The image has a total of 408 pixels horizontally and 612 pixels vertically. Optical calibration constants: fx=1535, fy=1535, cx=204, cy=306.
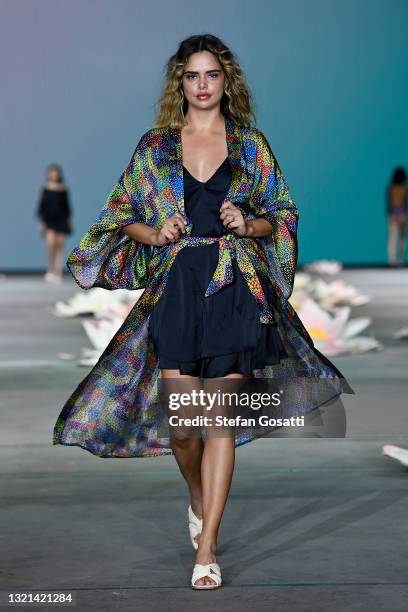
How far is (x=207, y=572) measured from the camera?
441 cm

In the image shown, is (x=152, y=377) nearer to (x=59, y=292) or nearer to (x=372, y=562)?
(x=372, y=562)

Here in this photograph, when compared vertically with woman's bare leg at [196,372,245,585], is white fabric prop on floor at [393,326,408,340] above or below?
below

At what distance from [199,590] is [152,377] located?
0.79 m

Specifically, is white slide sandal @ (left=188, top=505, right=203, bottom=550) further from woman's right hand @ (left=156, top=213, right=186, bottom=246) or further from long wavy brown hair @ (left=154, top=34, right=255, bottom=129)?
long wavy brown hair @ (left=154, top=34, right=255, bottom=129)

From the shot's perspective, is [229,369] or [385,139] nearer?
[229,369]

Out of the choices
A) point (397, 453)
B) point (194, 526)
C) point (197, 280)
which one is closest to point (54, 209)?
point (397, 453)

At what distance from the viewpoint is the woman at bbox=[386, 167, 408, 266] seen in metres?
27.3

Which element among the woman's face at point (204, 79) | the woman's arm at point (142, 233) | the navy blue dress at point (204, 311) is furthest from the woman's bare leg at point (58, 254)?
the navy blue dress at point (204, 311)

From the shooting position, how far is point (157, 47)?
92.7 feet

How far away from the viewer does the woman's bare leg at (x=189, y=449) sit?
467 cm

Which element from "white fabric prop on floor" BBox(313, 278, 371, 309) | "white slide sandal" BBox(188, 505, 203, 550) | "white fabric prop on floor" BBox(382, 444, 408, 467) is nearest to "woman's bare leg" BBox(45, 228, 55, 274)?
"white fabric prop on floor" BBox(313, 278, 371, 309)

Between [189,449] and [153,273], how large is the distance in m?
0.56

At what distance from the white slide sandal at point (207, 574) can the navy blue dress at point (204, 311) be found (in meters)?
0.58

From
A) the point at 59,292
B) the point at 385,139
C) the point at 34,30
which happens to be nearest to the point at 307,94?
the point at 385,139
